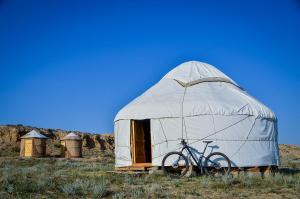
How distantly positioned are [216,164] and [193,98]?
6.21 feet

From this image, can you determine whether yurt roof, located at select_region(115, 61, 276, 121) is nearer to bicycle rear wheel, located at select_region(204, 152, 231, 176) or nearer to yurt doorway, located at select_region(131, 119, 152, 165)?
yurt doorway, located at select_region(131, 119, 152, 165)

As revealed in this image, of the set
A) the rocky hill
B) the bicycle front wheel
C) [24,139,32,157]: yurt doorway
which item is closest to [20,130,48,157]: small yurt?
[24,139,32,157]: yurt doorway

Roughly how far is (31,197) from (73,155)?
1710 centimetres

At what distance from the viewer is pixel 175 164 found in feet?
35.1

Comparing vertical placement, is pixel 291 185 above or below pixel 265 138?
below

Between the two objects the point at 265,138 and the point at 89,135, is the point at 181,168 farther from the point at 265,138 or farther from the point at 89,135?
the point at 89,135

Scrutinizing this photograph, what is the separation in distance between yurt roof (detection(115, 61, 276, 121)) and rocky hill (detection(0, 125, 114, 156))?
53.1ft

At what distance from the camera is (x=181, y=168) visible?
436 inches

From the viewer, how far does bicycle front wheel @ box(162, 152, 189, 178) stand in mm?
10609

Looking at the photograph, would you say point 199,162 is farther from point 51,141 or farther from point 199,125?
point 51,141

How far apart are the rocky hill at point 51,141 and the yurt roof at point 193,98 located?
16194 mm

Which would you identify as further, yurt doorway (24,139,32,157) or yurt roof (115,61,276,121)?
yurt doorway (24,139,32,157)

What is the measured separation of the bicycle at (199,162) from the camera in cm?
1058

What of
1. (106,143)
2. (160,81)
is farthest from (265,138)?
(106,143)
